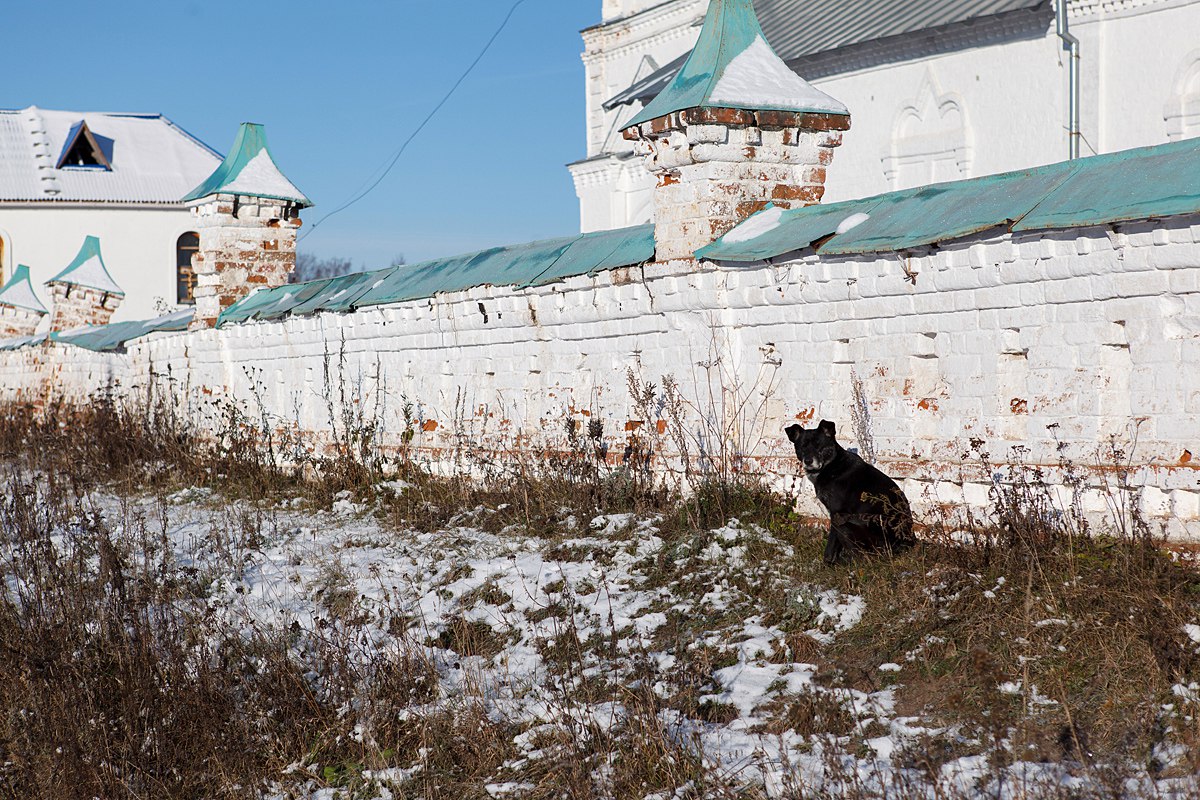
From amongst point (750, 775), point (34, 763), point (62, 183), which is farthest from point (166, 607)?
point (62, 183)

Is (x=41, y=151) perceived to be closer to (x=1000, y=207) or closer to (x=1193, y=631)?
(x=1000, y=207)

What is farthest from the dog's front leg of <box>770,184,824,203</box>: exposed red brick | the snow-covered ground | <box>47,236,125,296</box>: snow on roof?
<box>47,236,125,296</box>: snow on roof

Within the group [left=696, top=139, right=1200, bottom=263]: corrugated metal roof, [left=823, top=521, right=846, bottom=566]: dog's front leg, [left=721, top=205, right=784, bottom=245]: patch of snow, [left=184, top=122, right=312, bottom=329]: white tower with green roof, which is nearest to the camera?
[left=696, top=139, right=1200, bottom=263]: corrugated metal roof

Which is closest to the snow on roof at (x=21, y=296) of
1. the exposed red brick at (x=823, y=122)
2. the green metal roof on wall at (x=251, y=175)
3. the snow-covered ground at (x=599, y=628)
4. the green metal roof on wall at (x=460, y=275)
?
the green metal roof on wall at (x=251, y=175)

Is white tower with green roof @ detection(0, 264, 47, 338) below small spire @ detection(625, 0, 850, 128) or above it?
below

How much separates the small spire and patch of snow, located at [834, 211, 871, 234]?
1.32m

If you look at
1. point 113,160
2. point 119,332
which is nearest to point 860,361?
point 119,332

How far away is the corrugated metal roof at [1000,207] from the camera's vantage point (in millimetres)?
5160

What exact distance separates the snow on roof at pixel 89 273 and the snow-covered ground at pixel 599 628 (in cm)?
1266

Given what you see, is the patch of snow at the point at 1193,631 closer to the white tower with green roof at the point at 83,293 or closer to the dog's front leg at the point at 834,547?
the dog's front leg at the point at 834,547

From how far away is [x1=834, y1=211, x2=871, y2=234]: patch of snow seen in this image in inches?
261

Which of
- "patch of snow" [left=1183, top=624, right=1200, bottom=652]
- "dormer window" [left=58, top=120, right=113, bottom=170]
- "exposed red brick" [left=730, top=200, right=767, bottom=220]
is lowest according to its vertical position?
"patch of snow" [left=1183, top=624, right=1200, bottom=652]

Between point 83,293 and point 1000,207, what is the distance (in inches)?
685

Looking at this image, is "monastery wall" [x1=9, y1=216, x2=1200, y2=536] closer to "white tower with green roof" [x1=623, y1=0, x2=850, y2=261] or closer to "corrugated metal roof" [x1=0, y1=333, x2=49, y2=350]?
"white tower with green roof" [x1=623, y1=0, x2=850, y2=261]
